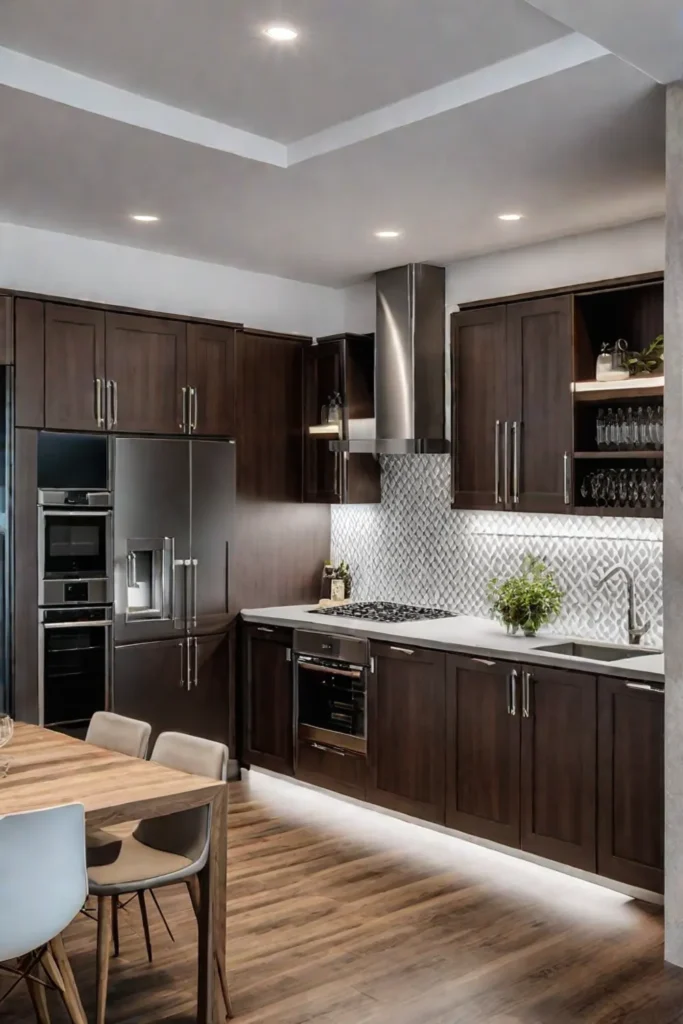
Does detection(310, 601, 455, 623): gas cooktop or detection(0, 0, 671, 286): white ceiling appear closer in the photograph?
detection(0, 0, 671, 286): white ceiling

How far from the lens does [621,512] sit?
4.41 meters

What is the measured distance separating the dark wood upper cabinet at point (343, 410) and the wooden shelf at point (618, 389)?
5.30 feet

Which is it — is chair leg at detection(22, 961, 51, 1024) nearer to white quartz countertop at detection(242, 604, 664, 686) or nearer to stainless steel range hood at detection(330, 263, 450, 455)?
white quartz countertop at detection(242, 604, 664, 686)

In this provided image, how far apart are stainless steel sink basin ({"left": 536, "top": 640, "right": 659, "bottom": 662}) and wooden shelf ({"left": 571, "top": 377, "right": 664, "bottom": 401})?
1.13 m

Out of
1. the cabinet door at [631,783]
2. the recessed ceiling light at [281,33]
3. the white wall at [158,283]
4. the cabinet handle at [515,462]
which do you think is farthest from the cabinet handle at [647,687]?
the white wall at [158,283]

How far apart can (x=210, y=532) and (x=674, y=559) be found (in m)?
2.86

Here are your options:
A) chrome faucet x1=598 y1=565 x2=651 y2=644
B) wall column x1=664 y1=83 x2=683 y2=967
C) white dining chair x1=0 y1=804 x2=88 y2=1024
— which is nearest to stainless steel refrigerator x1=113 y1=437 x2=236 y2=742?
chrome faucet x1=598 y1=565 x2=651 y2=644

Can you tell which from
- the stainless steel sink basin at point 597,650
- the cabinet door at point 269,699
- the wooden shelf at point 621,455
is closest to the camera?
the wooden shelf at point 621,455

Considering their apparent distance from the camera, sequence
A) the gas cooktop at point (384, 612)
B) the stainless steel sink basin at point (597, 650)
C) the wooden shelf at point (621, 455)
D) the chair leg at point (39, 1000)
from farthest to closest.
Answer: the gas cooktop at point (384, 612), the stainless steel sink basin at point (597, 650), the wooden shelf at point (621, 455), the chair leg at point (39, 1000)

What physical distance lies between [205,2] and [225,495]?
3052 mm

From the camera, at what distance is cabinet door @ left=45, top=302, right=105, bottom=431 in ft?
16.0

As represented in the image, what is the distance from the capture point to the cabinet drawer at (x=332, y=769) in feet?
16.9

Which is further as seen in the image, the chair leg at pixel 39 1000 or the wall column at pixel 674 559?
the wall column at pixel 674 559

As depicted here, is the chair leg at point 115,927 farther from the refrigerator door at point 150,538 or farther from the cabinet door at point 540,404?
the cabinet door at point 540,404
